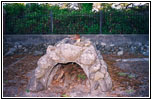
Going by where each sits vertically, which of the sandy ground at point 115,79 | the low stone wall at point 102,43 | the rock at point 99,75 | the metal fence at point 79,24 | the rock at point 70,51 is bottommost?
the sandy ground at point 115,79

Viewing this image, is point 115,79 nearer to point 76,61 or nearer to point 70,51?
point 76,61

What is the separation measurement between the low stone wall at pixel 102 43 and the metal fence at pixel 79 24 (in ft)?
1.94

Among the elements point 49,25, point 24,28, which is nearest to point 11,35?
point 24,28

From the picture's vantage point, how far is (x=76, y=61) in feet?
13.8

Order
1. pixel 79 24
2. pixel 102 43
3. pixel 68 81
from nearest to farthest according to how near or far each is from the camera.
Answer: pixel 68 81, pixel 102 43, pixel 79 24

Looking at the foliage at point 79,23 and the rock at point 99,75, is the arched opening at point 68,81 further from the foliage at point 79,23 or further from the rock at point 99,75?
the foliage at point 79,23

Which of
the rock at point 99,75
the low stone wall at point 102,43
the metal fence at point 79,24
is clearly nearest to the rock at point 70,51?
the rock at point 99,75

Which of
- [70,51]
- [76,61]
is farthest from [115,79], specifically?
[70,51]

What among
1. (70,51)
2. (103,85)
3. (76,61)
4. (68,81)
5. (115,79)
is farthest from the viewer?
(115,79)

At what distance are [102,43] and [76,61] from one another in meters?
5.52

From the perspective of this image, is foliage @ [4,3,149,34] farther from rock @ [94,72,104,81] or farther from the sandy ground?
rock @ [94,72,104,81]

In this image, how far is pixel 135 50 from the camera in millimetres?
9430

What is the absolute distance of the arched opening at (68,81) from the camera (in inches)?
181

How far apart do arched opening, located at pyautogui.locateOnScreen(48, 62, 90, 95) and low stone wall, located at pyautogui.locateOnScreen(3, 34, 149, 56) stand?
165 inches
